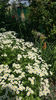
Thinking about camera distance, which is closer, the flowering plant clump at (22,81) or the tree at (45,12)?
the flowering plant clump at (22,81)

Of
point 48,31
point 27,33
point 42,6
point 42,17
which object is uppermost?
point 42,6

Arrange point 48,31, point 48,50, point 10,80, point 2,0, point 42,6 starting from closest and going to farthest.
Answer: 1. point 10,80
2. point 48,50
3. point 42,6
4. point 48,31
5. point 2,0

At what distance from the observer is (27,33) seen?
631 centimetres

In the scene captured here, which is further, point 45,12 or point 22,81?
point 45,12

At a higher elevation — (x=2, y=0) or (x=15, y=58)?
(x=2, y=0)

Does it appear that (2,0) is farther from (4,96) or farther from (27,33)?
(4,96)

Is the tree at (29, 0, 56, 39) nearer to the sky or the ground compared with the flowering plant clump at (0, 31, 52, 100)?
nearer to the sky

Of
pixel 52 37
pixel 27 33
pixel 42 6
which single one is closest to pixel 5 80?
pixel 52 37

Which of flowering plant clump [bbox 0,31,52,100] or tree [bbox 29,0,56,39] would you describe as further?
tree [bbox 29,0,56,39]

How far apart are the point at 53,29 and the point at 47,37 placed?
1.26 feet

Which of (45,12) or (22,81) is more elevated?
(45,12)

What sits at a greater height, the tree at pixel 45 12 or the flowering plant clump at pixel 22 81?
the tree at pixel 45 12

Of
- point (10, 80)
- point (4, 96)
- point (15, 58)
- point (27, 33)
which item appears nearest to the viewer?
point (4, 96)

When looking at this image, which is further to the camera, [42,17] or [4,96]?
[42,17]
